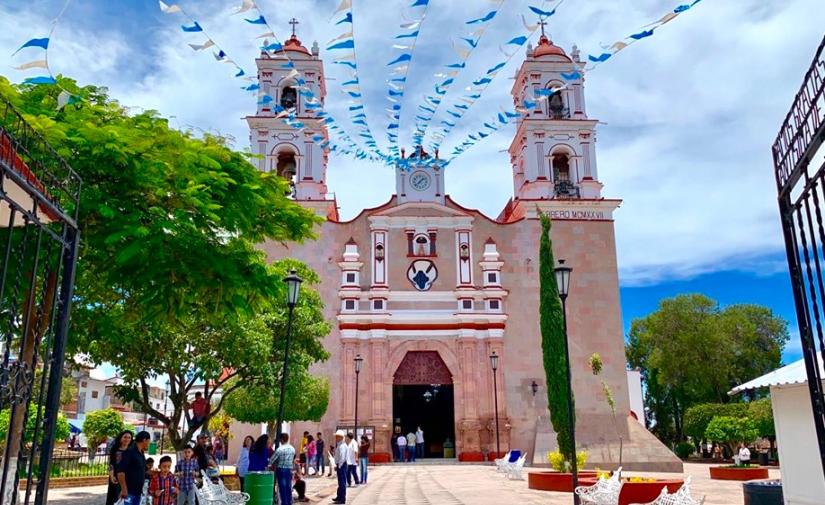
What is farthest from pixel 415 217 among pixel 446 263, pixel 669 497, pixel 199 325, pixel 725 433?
pixel 669 497

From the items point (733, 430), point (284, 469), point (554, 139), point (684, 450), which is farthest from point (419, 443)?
point (284, 469)

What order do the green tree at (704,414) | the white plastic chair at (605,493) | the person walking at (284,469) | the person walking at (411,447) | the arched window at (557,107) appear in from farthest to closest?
the green tree at (704,414)
the arched window at (557,107)
the person walking at (411,447)
the person walking at (284,469)
the white plastic chair at (605,493)

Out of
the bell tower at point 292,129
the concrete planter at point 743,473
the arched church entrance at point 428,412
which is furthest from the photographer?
the arched church entrance at point 428,412

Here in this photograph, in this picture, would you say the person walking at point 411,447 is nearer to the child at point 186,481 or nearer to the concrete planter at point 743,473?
the concrete planter at point 743,473

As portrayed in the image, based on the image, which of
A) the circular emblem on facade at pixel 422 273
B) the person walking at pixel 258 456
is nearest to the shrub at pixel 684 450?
the circular emblem on facade at pixel 422 273

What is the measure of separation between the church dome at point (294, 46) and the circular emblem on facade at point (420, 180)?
23.0ft

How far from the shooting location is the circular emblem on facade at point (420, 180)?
29828mm

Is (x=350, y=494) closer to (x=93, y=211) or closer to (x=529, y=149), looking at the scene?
(x=93, y=211)

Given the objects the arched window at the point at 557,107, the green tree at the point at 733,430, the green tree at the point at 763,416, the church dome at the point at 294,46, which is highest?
the church dome at the point at 294,46

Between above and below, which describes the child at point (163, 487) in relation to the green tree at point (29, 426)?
below

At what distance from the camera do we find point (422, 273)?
2877cm

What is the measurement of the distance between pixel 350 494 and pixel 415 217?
15.7m

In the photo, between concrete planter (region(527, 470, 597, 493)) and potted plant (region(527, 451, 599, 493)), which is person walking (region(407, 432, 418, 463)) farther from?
concrete planter (region(527, 470, 597, 493))

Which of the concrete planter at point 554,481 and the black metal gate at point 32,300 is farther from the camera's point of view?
the concrete planter at point 554,481
